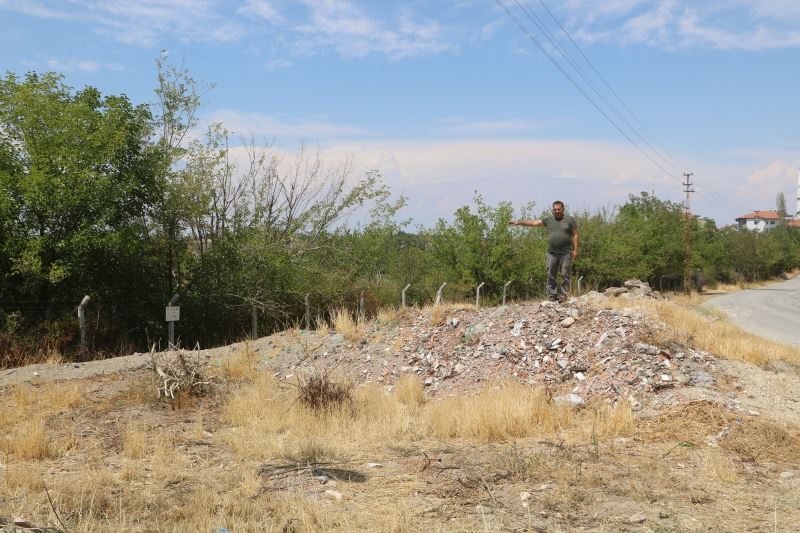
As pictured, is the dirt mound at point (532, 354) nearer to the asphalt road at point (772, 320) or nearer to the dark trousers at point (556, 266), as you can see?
the dark trousers at point (556, 266)

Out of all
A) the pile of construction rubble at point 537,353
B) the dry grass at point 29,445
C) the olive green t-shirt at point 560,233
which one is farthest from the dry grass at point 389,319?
the dry grass at point 29,445

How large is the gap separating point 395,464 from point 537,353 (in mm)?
4472

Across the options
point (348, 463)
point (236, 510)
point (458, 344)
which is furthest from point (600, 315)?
point (236, 510)

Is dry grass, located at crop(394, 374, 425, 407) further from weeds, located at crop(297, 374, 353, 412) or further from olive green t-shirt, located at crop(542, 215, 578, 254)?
olive green t-shirt, located at crop(542, 215, 578, 254)

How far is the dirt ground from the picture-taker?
504 cm

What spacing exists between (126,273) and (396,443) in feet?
41.1

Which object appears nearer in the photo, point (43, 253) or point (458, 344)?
point (458, 344)

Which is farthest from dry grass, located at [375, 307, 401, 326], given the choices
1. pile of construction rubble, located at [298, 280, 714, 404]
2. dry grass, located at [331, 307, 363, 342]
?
pile of construction rubble, located at [298, 280, 714, 404]

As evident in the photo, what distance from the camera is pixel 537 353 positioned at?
10.6 metres

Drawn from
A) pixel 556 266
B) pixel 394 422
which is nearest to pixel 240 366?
pixel 394 422

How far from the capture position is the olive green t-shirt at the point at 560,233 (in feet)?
39.9

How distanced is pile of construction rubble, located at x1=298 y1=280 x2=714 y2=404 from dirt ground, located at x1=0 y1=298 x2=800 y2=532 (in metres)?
0.42

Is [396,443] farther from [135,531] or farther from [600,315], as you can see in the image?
[600,315]

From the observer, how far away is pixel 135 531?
4613mm
